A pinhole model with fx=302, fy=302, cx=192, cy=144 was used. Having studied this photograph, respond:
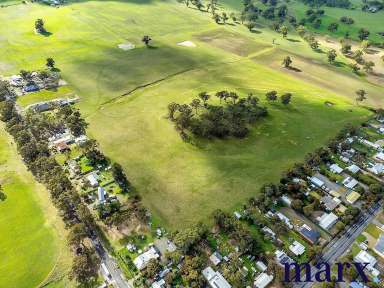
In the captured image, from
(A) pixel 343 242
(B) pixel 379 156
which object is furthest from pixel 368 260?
(B) pixel 379 156

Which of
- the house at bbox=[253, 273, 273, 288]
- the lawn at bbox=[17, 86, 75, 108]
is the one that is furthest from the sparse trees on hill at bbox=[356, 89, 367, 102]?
the lawn at bbox=[17, 86, 75, 108]

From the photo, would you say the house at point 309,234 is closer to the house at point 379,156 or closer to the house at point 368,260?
the house at point 368,260

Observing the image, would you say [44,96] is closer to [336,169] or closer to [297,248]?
[297,248]

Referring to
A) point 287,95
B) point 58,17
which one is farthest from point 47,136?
point 58,17

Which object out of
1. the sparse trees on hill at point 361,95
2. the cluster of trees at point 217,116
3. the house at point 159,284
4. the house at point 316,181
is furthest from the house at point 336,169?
the house at point 159,284

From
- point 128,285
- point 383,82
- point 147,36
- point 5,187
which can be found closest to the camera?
point 128,285

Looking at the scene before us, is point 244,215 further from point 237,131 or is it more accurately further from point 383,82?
point 383,82

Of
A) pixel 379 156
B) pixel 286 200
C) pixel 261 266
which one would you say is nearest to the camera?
pixel 261 266
